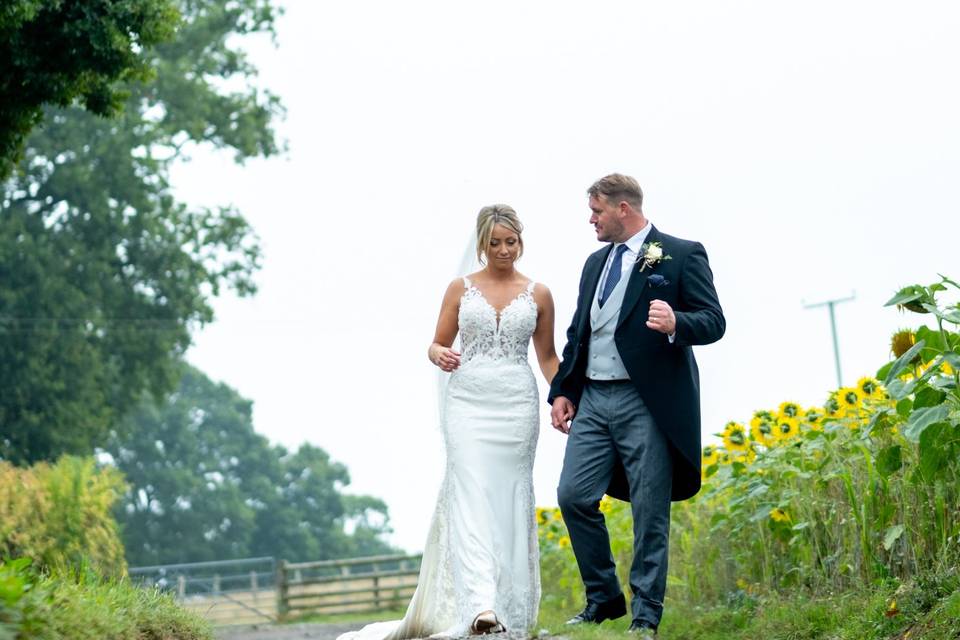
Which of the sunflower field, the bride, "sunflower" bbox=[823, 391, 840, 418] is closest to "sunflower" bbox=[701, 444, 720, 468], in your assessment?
the sunflower field

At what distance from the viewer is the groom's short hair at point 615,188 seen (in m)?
6.85

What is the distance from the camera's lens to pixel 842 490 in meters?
7.68

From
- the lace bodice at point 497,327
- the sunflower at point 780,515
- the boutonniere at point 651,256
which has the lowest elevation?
the sunflower at point 780,515

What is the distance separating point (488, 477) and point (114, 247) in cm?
2265

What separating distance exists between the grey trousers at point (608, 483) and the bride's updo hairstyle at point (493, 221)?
37.4 inches

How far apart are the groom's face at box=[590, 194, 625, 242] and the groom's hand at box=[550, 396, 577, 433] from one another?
0.81 meters

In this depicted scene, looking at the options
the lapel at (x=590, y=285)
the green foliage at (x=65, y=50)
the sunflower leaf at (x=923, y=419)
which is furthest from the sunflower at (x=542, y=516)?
the sunflower leaf at (x=923, y=419)

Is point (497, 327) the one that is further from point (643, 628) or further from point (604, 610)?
point (643, 628)

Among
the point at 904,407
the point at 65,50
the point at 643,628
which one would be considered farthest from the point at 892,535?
the point at 65,50

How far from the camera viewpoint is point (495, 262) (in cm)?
744

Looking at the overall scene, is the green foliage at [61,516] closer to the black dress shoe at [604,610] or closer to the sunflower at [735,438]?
the sunflower at [735,438]

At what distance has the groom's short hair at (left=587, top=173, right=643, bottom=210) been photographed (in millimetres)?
6852

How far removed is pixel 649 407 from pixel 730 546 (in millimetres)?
2631

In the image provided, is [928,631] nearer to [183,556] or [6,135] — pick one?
[6,135]
